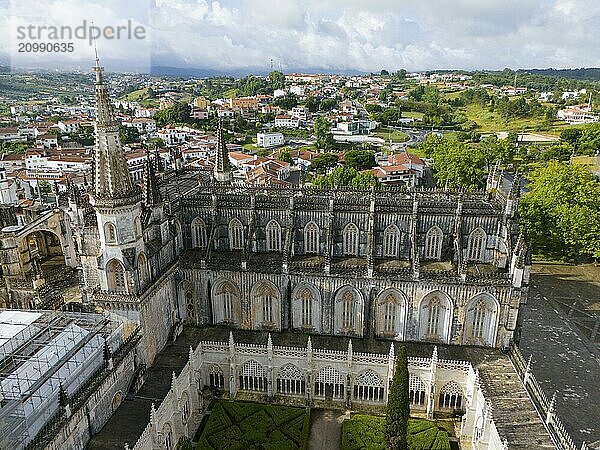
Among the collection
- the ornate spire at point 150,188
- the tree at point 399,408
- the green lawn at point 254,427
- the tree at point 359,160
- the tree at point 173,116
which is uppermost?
the ornate spire at point 150,188

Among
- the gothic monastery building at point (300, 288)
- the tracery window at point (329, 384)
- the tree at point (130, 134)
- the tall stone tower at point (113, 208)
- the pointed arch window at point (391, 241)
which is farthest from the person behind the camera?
the tree at point (130, 134)

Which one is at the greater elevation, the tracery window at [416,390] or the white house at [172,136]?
the white house at [172,136]

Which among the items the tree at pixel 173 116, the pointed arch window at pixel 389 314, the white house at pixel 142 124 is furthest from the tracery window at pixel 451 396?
the tree at pixel 173 116

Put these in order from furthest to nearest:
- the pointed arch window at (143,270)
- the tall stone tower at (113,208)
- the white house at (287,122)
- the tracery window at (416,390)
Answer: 1. the white house at (287,122)
2. the tracery window at (416,390)
3. the pointed arch window at (143,270)
4. the tall stone tower at (113,208)

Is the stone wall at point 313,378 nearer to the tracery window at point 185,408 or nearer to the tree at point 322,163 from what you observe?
the tracery window at point 185,408

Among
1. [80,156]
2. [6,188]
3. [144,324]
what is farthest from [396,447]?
[80,156]

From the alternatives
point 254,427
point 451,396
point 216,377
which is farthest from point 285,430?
point 451,396

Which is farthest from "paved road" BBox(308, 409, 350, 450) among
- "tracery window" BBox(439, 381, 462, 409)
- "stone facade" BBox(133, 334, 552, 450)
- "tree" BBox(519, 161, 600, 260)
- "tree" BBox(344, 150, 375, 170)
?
"tree" BBox(344, 150, 375, 170)
